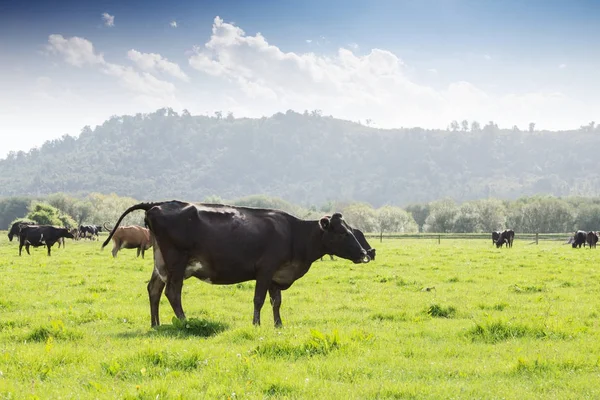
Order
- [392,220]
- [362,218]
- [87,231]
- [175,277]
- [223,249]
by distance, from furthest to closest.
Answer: [392,220]
[362,218]
[87,231]
[223,249]
[175,277]

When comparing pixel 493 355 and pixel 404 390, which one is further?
pixel 493 355

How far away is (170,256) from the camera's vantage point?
11.9m

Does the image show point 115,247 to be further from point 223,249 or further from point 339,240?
point 339,240

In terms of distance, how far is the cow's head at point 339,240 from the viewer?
43.3 ft

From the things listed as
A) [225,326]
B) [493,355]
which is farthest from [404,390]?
[225,326]

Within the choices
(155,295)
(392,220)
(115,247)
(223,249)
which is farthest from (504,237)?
(392,220)

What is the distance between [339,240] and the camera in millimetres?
13305

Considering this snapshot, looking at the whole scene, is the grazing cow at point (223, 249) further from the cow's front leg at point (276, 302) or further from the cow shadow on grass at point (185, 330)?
the cow shadow on grass at point (185, 330)

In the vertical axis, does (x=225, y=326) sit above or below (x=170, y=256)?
below

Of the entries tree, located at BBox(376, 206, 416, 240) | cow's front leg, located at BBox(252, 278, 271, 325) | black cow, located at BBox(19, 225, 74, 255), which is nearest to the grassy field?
cow's front leg, located at BBox(252, 278, 271, 325)

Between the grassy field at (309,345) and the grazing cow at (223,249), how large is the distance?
95cm

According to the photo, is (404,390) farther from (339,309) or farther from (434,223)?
(434,223)

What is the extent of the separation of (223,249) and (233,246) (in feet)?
0.79

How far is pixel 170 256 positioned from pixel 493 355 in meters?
6.98
